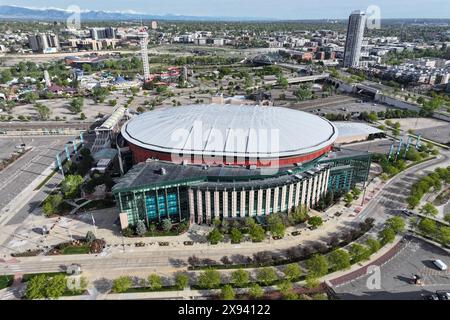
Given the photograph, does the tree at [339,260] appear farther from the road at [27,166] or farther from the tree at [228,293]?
the road at [27,166]

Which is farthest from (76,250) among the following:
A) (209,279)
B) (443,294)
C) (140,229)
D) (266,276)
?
(443,294)

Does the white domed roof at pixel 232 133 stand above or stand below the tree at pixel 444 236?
above

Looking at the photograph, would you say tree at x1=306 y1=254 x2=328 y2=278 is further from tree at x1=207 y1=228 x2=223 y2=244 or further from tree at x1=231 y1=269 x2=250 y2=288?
tree at x1=207 y1=228 x2=223 y2=244

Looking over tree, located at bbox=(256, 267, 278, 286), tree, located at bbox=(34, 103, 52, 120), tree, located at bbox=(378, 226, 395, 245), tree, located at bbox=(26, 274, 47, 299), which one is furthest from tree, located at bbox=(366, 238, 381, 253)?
tree, located at bbox=(34, 103, 52, 120)

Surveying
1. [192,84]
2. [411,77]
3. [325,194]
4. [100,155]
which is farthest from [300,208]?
[411,77]

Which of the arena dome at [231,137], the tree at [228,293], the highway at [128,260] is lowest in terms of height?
the highway at [128,260]

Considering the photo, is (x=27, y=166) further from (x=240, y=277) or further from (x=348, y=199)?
(x=348, y=199)

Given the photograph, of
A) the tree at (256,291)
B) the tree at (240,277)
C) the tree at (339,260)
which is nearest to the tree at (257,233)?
the tree at (240,277)
